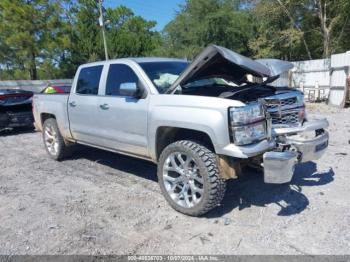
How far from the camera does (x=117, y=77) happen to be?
17.3 feet

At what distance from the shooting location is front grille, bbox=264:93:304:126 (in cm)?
423

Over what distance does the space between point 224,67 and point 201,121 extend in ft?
4.38

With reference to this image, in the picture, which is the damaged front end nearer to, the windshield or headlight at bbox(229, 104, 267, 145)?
headlight at bbox(229, 104, 267, 145)

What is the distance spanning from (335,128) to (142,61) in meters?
6.34

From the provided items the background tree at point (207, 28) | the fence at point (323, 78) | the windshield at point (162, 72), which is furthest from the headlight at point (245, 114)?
the background tree at point (207, 28)

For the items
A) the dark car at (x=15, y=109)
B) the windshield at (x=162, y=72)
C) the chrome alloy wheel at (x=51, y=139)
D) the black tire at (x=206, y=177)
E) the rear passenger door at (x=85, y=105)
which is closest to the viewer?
the black tire at (x=206, y=177)

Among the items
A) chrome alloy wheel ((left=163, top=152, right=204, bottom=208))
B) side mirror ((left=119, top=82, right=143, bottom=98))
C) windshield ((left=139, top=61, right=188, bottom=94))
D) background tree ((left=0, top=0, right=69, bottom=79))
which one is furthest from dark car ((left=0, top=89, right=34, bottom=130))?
background tree ((left=0, top=0, right=69, bottom=79))

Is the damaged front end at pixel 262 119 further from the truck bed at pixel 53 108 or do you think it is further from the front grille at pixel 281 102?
the truck bed at pixel 53 108

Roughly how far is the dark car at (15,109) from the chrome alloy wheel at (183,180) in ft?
25.6

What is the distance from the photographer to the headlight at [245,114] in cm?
366

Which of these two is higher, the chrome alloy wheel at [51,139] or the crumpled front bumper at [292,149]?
the crumpled front bumper at [292,149]

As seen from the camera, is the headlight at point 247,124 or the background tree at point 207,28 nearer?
the headlight at point 247,124

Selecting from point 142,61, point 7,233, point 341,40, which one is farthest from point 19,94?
point 341,40

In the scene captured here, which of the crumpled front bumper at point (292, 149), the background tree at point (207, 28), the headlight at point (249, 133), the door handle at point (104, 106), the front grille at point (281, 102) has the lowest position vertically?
the crumpled front bumper at point (292, 149)
